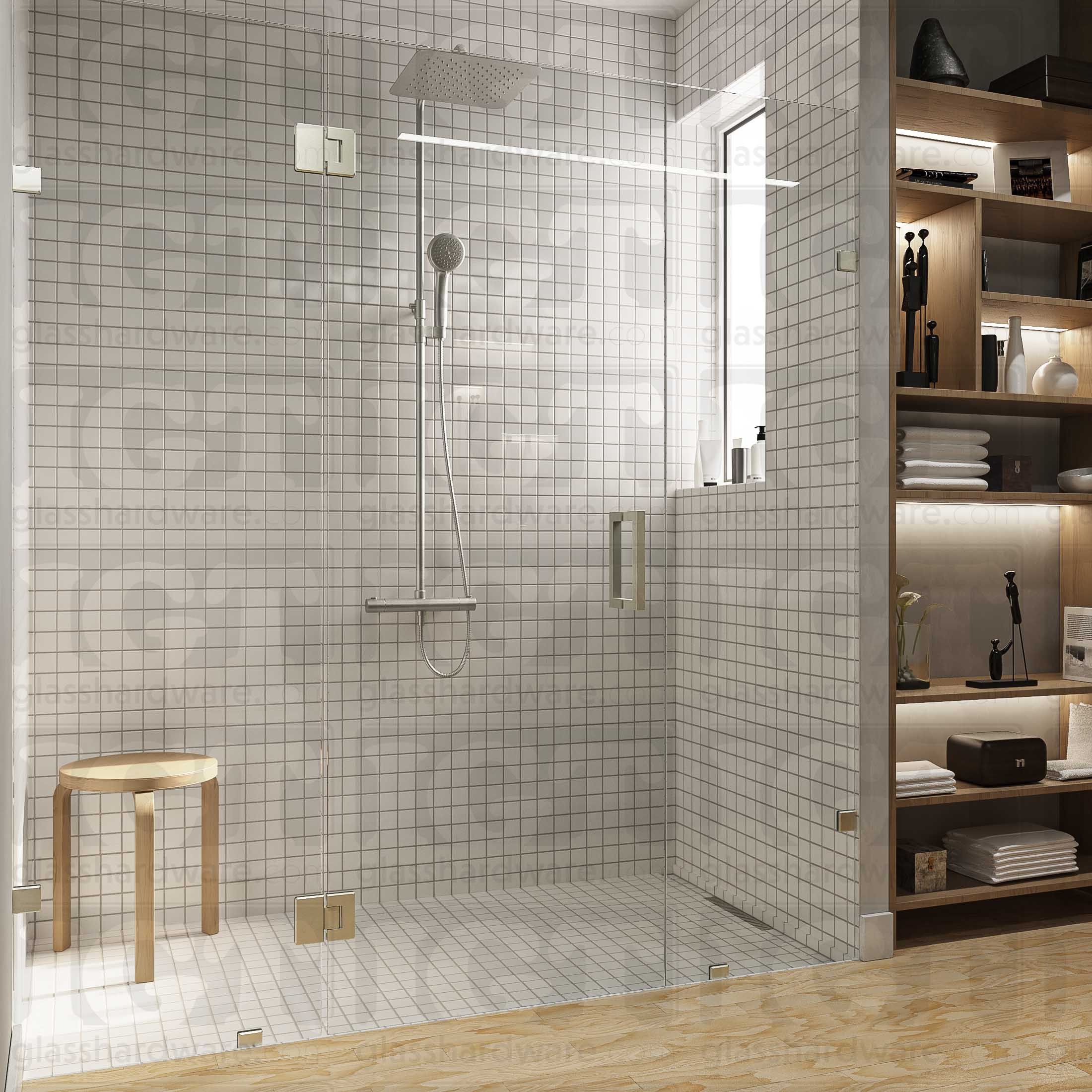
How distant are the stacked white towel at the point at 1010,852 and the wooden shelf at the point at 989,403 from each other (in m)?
1.15

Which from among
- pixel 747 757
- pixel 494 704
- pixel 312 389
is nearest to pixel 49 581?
pixel 312 389

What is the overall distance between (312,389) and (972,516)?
5.93 feet

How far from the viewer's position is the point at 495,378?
2.28 meters

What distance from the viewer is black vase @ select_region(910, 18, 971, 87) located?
108 inches

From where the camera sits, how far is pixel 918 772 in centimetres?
272

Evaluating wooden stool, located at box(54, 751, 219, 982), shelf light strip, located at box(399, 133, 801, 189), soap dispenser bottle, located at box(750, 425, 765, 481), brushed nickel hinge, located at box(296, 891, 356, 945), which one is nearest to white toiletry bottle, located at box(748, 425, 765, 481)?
soap dispenser bottle, located at box(750, 425, 765, 481)

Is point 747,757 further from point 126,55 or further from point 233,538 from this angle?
point 126,55

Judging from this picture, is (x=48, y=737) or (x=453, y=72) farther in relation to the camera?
(x=453, y=72)

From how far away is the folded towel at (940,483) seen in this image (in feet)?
8.86

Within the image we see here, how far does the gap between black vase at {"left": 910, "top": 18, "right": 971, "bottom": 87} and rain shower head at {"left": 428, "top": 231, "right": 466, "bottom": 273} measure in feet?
4.55

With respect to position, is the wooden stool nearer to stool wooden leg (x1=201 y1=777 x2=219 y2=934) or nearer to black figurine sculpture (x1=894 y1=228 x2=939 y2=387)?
stool wooden leg (x1=201 y1=777 x2=219 y2=934)

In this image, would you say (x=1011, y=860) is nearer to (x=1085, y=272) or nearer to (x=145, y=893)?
(x=1085, y=272)

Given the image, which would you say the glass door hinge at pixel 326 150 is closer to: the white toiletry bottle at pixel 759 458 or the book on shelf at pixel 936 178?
the white toiletry bottle at pixel 759 458

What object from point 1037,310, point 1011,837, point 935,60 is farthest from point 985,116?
point 1011,837
